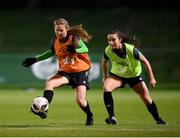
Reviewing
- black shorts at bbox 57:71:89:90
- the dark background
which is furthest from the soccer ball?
the dark background

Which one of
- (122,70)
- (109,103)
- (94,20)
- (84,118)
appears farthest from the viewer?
(94,20)

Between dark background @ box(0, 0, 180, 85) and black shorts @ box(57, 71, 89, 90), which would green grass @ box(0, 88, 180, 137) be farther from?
dark background @ box(0, 0, 180, 85)

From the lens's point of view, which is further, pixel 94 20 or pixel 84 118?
pixel 94 20

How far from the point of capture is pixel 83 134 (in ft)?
36.4

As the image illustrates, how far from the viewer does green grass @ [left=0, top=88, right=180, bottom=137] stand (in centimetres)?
1136

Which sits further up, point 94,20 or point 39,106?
point 39,106

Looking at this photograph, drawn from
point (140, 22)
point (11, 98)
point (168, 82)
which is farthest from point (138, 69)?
point (140, 22)

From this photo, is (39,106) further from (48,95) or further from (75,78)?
(75,78)

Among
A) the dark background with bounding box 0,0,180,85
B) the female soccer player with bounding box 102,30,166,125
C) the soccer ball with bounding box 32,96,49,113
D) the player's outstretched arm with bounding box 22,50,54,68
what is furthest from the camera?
the dark background with bounding box 0,0,180,85

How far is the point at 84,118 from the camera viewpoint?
605 inches

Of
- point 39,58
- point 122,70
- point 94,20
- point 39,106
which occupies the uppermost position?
point 39,58

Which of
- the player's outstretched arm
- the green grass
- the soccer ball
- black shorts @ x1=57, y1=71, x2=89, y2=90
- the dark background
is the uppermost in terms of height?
the player's outstretched arm

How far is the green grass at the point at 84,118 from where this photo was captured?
11.4m

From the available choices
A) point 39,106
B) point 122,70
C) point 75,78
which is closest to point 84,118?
point 122,70
